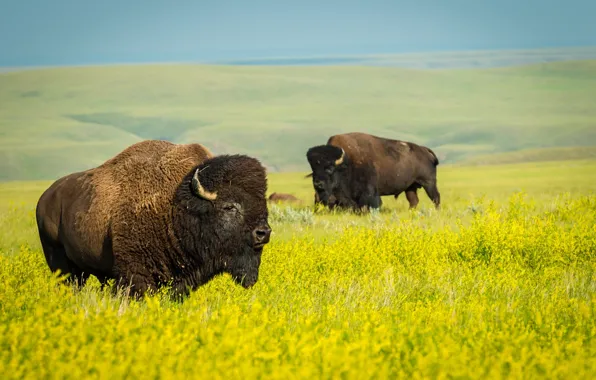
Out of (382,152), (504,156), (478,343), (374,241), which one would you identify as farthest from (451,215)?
(504,156)

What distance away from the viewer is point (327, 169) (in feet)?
71.6

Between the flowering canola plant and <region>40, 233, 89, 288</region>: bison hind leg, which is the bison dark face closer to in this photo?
the flowering canola plant

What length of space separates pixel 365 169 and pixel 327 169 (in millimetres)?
1660

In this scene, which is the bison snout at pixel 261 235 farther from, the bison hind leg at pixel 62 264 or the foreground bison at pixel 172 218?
the bison hind leg at pixel 62 264

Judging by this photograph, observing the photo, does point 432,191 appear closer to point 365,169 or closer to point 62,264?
point 365,169

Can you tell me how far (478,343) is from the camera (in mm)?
6484

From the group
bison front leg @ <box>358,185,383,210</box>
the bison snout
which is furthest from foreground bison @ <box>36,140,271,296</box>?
bison front leg @ <box>358,185,383,210</box>

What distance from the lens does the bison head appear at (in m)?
8.68

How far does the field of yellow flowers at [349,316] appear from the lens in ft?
19.5

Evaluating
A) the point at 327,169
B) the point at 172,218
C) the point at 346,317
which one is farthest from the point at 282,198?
the point at 346,317

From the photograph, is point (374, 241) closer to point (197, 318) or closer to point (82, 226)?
point (82, 226)

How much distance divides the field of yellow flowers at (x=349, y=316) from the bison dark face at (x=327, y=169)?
6173 millimetres

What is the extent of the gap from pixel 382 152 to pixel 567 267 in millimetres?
11384

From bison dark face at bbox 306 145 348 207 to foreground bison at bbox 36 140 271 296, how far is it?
12255 millimetres
